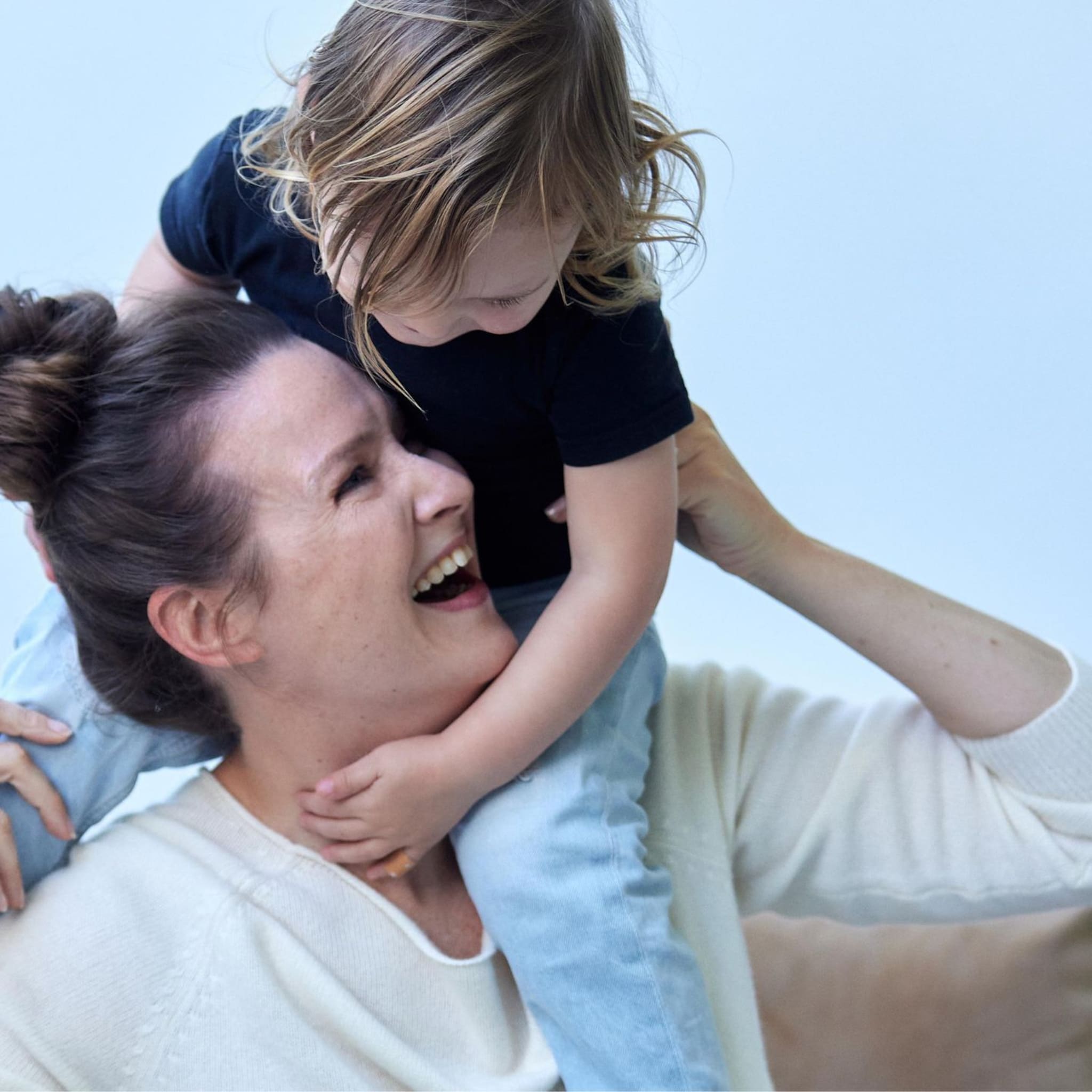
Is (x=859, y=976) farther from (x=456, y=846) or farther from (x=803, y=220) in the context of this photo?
(x=803, y=220)

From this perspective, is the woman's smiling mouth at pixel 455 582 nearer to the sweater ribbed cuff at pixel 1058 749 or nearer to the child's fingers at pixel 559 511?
the child's fingers at pixel 559 511

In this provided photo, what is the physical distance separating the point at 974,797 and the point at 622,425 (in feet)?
2.36

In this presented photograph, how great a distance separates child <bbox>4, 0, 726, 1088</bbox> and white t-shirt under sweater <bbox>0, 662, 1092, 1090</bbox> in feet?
0.27

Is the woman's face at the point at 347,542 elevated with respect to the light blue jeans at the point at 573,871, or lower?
elevated

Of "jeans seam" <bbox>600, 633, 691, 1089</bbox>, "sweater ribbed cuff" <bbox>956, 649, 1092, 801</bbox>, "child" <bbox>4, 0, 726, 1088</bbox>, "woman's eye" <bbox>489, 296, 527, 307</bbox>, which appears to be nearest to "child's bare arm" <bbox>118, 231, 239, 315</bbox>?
"child" <bbox>4, 0, 726, 1088</bbox>

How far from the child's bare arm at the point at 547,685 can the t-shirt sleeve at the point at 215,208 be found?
0.49 m

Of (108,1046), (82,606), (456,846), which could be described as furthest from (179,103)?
(108,1046)

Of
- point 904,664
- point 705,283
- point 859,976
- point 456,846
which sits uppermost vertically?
point 705,283

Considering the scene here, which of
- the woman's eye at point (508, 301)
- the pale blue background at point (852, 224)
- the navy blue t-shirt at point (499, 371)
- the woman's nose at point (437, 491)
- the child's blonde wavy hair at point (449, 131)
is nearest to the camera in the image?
the child's blonde wavy hair at point (449, 131)

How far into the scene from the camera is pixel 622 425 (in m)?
1.22

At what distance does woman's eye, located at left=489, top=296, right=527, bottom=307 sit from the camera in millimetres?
1117

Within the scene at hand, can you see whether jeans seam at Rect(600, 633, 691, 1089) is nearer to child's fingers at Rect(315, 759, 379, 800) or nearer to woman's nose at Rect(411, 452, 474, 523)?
child's fingers at Rect(315, 759, 379, 800)

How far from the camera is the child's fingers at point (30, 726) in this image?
1.37 metres

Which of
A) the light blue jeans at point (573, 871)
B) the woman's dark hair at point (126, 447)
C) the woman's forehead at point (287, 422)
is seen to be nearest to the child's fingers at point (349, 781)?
the light blue jeans at point (573, 871)
